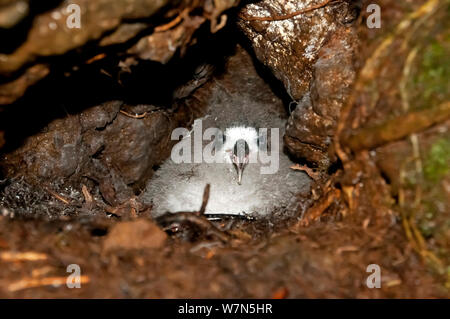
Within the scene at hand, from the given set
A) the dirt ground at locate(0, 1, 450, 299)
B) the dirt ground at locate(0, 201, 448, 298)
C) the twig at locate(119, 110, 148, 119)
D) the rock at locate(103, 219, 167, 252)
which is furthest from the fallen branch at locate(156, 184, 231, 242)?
the twig at locate(119, 110, 148, 119)

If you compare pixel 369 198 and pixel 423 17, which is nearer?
pixel 423 17

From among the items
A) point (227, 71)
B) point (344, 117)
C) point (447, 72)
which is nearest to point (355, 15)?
point (344, 117)

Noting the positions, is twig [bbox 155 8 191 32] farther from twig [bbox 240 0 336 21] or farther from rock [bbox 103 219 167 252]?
twig [bbox 240 0 336 21]

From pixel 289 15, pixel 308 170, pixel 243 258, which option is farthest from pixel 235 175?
pixel 243 258

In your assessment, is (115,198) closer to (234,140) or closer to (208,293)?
(234,140)

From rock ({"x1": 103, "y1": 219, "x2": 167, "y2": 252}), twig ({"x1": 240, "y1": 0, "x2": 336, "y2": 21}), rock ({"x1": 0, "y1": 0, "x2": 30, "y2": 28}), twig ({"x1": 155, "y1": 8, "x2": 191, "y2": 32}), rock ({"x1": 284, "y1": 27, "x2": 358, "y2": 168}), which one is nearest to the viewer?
rock ({"x1": 0, "y1": 0, "x2": 30, "y2": 28})

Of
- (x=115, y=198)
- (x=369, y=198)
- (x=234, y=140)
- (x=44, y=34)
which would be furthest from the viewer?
(x=234, y=140)
